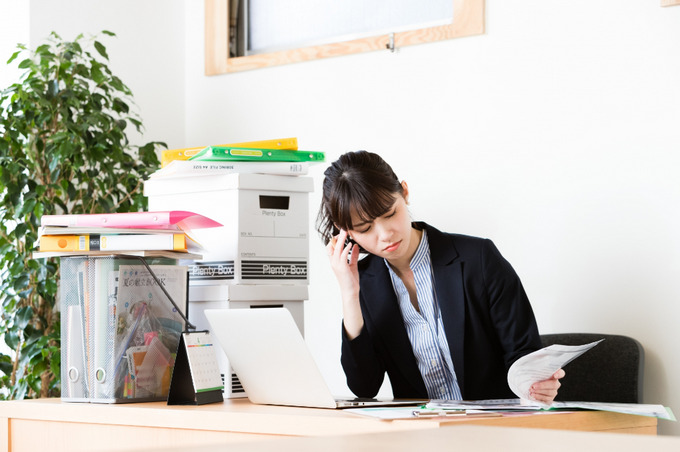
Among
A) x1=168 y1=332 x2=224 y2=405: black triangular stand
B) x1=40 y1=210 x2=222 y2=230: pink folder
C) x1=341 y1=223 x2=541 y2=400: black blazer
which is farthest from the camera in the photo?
x1=341 y1=223 x2=541 y2=400: black blazer

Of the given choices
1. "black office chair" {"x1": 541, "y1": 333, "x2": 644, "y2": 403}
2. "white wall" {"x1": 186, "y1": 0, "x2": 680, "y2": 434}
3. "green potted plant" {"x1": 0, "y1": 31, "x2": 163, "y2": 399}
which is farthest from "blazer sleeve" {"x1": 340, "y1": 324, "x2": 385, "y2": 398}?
"green potted plant" {"x1": 0, "y1": 31, "x2": 163, "y2": 399}

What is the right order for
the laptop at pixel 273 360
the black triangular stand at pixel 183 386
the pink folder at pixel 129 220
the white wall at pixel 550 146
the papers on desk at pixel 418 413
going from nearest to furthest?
the papers on desk at pixel 418 413, the laptop at pixel 273 360, the black triangular stand at pixel 183 386, the pink folder at pixel 129 220, the white wall at pixel 550 146

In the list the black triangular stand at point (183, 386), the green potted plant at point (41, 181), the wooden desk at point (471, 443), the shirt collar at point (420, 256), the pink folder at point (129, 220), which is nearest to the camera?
the wooden desk at point (471, 443)

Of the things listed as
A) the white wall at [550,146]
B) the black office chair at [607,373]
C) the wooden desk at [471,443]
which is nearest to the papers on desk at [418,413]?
the wooden desk at [471,443]

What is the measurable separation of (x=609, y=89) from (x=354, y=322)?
3.64 feet

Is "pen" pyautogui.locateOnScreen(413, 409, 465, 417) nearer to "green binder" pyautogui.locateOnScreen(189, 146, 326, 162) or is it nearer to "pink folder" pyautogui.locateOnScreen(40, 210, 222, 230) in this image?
"pink folder" pyautogui.locateOnScreen(40, 210, 222, 230)

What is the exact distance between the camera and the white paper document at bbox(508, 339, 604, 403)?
124 cm

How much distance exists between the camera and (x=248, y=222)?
174 centimetres

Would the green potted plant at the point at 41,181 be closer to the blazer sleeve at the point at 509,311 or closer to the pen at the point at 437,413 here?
the blazer sleeve at the point at 509,311

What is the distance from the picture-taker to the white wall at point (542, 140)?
2.22 m

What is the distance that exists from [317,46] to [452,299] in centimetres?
145

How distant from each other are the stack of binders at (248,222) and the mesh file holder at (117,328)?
5.2 inches

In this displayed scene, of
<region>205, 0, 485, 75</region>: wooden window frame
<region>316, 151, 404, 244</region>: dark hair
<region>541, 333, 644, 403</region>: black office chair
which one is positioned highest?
<region>205, 0, 485, 75</region>: wooden window frame

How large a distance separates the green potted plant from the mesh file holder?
36.2 inches
